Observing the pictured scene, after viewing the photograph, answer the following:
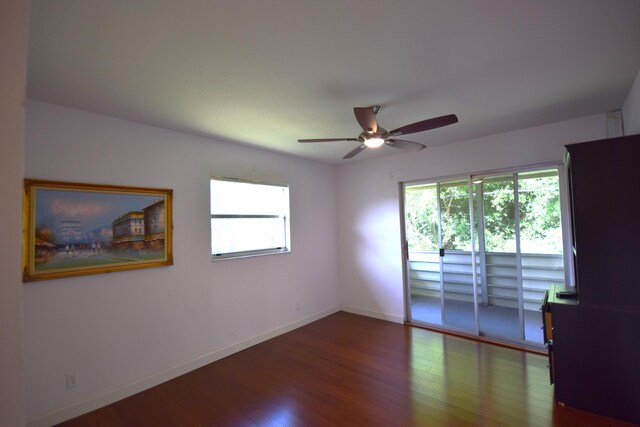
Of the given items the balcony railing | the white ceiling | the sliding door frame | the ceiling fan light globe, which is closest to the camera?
the white ceiling

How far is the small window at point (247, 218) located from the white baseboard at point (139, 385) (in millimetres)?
1095

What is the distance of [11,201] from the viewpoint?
60 cm

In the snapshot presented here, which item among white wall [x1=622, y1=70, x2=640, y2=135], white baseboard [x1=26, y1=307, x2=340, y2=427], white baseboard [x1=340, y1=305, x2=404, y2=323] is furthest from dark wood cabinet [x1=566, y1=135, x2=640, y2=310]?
white baseboard [x1=26, y1=307, x2=340, y2=427]

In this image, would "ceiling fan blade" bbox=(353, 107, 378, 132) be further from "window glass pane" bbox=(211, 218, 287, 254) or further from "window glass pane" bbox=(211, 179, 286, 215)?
"window glass pane" bbox=(211, 218, 287, 254)

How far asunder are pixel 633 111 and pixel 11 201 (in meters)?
3.71

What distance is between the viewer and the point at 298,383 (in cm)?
277

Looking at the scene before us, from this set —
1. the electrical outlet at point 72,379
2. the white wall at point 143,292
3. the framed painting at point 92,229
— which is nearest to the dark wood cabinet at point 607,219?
the white wall at point 143,292

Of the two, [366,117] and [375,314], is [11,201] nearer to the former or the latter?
[366,117]

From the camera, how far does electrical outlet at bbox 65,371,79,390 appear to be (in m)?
2.31

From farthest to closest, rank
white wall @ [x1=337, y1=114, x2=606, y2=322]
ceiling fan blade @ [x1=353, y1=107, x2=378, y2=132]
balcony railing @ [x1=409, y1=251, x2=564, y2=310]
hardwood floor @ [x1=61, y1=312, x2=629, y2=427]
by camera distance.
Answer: balcony railing @ [x1=409, y1=251, x2=564, y2=310] < white wall @ [x1=337, y1=114, x2=606, y2=322] < hardwood floor @ [x1=61, y1=312, x2=629, y2=427] < ceiling fan blade @ [x1=353, y1=107, x2=378, y2=132]

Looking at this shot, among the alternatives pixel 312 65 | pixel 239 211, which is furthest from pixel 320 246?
pixel 312 65

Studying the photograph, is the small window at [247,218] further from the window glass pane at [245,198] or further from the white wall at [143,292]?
the white wall at [143,292]

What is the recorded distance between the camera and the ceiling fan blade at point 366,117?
2027 millimetres

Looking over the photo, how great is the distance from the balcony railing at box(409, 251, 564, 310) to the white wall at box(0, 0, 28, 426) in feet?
13.7
